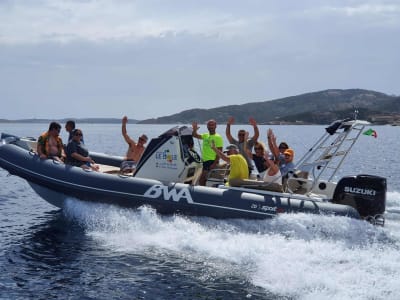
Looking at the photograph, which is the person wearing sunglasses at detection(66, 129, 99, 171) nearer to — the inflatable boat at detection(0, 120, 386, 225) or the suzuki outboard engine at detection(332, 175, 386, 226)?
the inflatable boat at detection(0, 120, 386, 225)

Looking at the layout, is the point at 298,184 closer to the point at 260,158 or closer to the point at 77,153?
the point at 260,158

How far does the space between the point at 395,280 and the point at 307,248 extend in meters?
1.48

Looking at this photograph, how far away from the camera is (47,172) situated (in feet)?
32.5

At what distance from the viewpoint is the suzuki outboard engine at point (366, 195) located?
7980 millimetres

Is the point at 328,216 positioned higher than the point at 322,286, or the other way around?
the point at 328,216

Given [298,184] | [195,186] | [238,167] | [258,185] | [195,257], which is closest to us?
[195,257]

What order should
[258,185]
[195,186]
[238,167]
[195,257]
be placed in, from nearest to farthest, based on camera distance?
[195,257], [258,185], [238,167], [195,186]

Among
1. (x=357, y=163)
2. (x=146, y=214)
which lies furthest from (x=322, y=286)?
(x=357, y=163)

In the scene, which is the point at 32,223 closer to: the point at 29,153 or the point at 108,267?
the point at 29,153

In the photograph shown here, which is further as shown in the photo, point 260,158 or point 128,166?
point 128,166

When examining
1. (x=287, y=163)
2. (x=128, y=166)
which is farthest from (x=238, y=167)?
(x=128, y=166)

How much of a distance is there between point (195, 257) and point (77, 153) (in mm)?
3697

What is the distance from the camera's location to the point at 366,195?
806cm

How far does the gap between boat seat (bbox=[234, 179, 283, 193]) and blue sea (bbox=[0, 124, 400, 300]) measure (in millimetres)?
639
